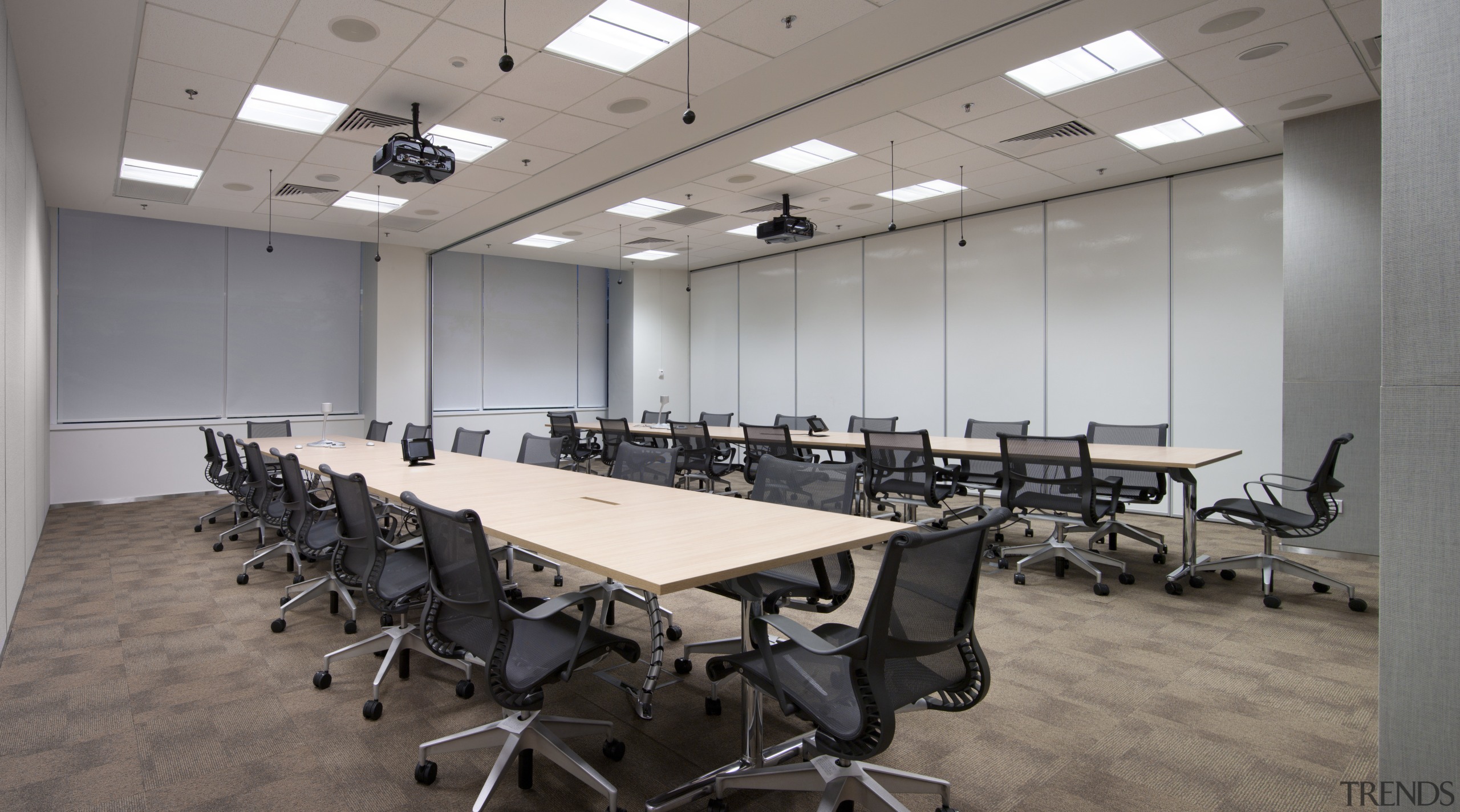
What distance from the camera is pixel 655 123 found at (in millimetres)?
5418

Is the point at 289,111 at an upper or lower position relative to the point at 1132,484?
upper

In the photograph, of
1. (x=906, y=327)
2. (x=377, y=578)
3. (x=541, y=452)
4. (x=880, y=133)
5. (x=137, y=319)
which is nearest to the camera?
(x=377, y=578)

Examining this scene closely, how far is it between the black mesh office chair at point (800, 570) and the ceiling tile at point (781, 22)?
2.40 metres

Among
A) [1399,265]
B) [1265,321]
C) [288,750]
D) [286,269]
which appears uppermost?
[286,269]

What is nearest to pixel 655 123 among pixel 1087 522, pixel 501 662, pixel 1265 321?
pixel 1087 522

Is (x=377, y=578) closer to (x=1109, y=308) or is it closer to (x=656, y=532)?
(x=656, y=532)

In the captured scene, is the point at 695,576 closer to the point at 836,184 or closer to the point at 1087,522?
the point at 1087,522

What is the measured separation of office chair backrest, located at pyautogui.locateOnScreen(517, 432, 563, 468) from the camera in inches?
208

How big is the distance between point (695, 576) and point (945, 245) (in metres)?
7.69

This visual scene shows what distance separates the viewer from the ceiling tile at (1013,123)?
5.12 m

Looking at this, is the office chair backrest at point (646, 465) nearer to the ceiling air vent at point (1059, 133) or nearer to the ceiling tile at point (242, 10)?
the ceiling tile at point (242, 10)

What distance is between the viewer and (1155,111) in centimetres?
520

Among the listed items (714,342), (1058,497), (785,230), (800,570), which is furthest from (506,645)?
(714,342)

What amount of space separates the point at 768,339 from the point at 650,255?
7.41 ft
